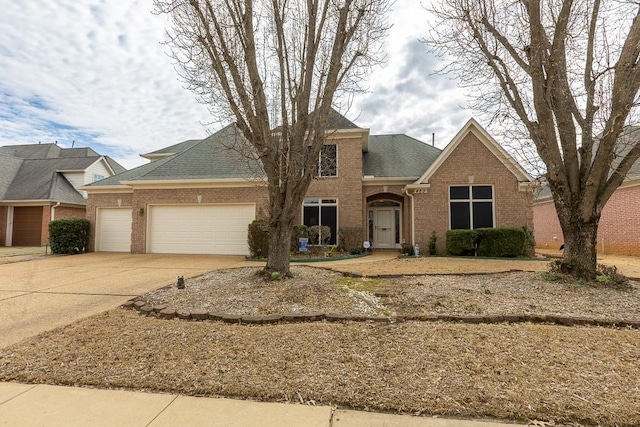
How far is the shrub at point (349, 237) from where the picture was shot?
519 inches

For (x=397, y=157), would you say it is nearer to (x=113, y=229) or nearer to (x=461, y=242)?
(x=461, y=242)

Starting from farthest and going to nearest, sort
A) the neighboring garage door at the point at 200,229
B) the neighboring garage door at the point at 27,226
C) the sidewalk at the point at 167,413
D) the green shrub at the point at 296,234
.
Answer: the neighboring garage door at the point at 27,226 < the neighboring garage door at the point at 200,229 < the green shrub at the point at 296,234 < the sidewalk at the point at 167,413

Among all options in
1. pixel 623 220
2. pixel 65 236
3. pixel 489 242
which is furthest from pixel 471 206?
pixel 65 236

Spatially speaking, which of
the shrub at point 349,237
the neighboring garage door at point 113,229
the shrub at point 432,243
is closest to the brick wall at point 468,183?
the shrub at point 432,243

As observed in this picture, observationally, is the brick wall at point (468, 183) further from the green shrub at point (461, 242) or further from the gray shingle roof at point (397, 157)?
the gray shingle roof at point (397, 157)

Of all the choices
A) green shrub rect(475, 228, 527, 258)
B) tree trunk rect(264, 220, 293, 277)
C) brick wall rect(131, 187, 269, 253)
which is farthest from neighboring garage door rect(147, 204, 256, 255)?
green shrub rect(475, 228, 527, 258)

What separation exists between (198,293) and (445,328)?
4.16 metres

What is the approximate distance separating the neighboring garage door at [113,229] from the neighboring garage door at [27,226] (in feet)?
25.7

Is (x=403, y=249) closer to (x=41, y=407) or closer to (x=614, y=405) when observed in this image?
(x=614, y=405)

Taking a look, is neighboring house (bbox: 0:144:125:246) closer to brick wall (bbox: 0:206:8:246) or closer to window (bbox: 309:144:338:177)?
brick wall (bbox: 0:206:8:246)

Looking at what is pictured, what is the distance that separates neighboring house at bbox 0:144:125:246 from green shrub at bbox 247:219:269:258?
14.4m

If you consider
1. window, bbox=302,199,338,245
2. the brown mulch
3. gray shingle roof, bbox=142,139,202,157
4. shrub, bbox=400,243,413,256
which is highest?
gray shingle roof, bbox=142,139,202,157

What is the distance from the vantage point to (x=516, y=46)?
21.8 ft

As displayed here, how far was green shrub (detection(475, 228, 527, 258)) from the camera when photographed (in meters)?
11.1
